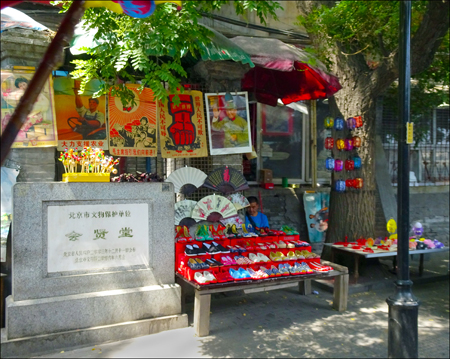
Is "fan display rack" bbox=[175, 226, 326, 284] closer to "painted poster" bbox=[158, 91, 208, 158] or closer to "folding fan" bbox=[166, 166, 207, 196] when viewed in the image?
"folding fan" bbox=[166, 166, 207, 196]

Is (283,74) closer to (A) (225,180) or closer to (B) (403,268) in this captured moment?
(A) (225,180)

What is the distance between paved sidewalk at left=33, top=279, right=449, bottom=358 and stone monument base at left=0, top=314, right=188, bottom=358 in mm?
96

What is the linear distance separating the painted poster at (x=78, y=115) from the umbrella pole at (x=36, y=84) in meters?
4.07

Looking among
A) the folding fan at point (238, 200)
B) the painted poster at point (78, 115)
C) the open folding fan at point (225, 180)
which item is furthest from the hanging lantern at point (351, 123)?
the painted poster at point (78, 115)

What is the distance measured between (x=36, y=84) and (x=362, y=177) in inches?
283

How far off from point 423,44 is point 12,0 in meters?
7.14

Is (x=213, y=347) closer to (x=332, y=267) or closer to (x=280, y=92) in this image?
(x=332, y=267)

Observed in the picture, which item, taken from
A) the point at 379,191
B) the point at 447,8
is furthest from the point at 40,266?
the point at 379,191

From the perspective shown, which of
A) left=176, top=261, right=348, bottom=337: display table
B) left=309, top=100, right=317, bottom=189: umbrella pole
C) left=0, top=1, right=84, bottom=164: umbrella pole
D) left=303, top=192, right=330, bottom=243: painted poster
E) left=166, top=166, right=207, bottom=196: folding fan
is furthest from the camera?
left=309, top=100, right=317, bottom=189: umbrella pole

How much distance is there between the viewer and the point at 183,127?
279 inches

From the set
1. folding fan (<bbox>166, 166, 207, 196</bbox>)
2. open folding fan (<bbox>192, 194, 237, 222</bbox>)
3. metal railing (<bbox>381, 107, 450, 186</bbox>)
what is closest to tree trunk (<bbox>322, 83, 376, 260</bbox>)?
open folding fan (<bbox>192, 194, 237, 222</bbox>)

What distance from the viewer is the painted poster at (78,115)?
6.42m

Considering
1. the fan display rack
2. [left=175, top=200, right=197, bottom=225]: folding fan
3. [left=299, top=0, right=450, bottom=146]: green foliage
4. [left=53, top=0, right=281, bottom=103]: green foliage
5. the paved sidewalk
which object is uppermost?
[left=299, top=0, right=450, bottom=146]: green foliage

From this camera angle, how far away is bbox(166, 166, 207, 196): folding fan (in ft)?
23.1
